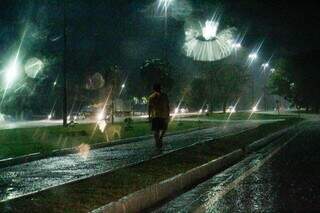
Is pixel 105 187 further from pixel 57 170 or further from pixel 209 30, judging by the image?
pixel 209 30

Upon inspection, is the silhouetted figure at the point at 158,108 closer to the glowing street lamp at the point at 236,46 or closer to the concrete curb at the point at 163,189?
the concrete curb at the point at 163,189

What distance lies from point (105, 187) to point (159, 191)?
1.01 metres

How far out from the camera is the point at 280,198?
10367 millimetres

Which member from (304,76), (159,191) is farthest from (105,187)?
(304,76)

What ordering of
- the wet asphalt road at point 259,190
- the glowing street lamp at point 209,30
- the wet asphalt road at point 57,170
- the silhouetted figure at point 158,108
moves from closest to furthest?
1. the wet asphalt road at point 259,190
2. the wet asphalt road at point 57,170
3. the silhouetted figure at point 158,108
4. the glowing street lamp at point 209,30

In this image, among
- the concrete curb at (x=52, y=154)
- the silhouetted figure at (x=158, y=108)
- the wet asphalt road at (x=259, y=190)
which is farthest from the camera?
the silhouetted figure at (x=158, y=108)

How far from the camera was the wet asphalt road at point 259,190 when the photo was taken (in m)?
9.56

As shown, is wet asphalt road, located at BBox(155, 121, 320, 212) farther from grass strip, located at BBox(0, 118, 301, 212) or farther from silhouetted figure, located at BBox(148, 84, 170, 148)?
silhouetted figure, located at BBox(148, 84, 170, 148)

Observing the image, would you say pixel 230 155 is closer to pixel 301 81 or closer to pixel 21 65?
pixel 21 65

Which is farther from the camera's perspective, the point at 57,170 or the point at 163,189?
the point at 57,170

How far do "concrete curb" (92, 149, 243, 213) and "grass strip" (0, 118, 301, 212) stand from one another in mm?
224

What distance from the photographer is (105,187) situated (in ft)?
35.4

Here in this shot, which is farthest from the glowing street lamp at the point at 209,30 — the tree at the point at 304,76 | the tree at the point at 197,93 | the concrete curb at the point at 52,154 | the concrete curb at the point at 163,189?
the concrete curb at the point at 163,189

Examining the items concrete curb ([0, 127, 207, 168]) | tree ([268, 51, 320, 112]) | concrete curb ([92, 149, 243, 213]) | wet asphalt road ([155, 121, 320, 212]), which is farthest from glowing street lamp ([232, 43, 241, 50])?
concrete curb ([92, 149, 243, 213])
